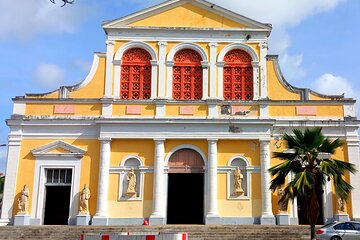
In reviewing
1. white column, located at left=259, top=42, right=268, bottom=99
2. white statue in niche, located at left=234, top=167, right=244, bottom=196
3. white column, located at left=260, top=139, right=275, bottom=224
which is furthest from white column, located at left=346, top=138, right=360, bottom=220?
white statue in niche, located at left=234, top=167, right=244, bottom=196

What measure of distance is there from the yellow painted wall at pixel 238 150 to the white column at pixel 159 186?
3052 millimetres

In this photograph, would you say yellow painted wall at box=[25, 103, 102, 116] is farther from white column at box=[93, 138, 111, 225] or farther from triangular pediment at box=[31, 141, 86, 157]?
white column at box=[93, 138, 111, 225]

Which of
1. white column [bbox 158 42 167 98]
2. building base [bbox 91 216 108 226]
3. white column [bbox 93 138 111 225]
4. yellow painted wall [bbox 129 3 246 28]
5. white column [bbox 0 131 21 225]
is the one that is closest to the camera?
building base [bbox 91 216 108 226]

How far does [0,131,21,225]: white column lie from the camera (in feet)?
74.4

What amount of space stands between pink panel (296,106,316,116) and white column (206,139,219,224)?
4763mm

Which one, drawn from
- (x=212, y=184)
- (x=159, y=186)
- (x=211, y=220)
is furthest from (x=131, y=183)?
(x=211, y=220)

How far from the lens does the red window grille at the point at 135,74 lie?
24469 millimetres

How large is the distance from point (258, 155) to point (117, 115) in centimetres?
774

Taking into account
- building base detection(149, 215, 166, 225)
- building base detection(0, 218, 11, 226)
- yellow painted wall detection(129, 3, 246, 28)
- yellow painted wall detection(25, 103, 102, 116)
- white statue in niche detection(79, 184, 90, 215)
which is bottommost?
building base detection(0, 218, 11, 226)

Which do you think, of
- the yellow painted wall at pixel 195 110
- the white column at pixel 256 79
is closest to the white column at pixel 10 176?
the yellow painted wall at pixel 195 110

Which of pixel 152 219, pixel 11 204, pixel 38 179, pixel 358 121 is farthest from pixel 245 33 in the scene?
pixel 11 204

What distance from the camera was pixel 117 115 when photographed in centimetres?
2373

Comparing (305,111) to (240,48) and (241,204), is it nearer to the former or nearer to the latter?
(240,48)

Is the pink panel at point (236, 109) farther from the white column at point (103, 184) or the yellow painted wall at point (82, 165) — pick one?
the yellow painted wall at point (82, 165)
